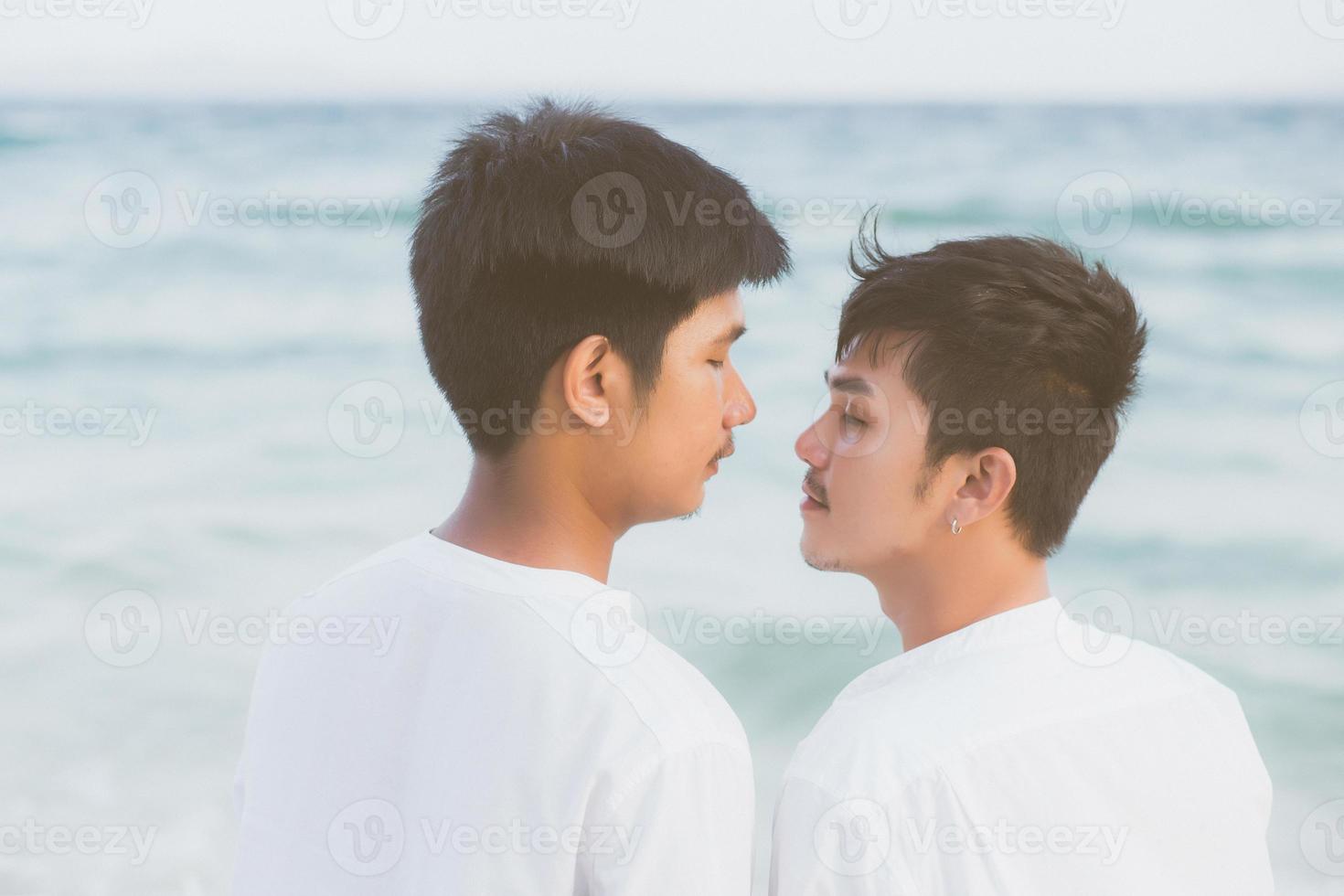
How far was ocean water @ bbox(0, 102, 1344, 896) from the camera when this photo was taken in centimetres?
812

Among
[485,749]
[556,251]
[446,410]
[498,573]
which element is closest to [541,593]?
[498,573]

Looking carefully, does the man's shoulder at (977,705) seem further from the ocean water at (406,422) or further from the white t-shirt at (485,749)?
the ocean water at (406,422)

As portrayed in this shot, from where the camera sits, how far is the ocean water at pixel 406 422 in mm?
8117

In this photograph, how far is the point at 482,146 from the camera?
193 centimetres

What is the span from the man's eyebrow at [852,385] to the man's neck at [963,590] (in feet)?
1.00

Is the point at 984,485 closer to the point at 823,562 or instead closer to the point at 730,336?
the point at 823,562

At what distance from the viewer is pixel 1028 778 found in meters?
1.79

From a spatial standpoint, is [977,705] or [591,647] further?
[977,705]

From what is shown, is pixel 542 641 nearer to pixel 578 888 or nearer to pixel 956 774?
pixel 578 888

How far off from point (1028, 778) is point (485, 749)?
2.41 feet

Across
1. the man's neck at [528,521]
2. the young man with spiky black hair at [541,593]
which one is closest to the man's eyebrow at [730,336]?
the young man with spiky black hair at [541,593]

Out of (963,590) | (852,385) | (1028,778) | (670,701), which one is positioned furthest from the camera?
(852,385)

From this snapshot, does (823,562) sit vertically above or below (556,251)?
below

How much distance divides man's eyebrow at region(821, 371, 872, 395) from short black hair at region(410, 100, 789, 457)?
18.3 inches
